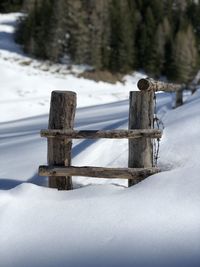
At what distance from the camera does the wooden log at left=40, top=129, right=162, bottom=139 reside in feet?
14.5

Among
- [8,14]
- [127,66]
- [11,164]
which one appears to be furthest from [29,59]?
[11,164]

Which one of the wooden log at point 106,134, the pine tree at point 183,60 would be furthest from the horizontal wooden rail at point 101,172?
the pine tree at point 183,60

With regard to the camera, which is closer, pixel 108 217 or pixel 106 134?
pixel 108 217

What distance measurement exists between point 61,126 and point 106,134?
1.60ft

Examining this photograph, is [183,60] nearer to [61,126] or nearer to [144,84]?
[144,84]

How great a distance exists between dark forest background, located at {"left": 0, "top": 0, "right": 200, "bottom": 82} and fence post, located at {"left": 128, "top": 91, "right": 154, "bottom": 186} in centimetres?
3634

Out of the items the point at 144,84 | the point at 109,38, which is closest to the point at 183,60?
the point at 109,38

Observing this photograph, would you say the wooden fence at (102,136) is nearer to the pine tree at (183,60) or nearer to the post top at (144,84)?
the post top at (144,84)

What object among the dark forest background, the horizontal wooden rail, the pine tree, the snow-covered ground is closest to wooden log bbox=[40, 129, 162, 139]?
the horizontal wooden rail

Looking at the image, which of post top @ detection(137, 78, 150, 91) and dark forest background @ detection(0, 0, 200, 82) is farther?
dark forest background @ detection(0, 0, 200, 82)

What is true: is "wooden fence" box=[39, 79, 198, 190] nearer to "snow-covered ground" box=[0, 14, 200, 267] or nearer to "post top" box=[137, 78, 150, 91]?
"post top" box=[137, 78, 150, 91]

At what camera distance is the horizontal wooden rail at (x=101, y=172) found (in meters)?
4.41

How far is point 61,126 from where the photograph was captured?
4582mm

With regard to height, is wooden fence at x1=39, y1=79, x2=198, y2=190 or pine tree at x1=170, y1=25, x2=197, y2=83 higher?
pine tree at x1=170, y1=25, x2=197, y2=83
